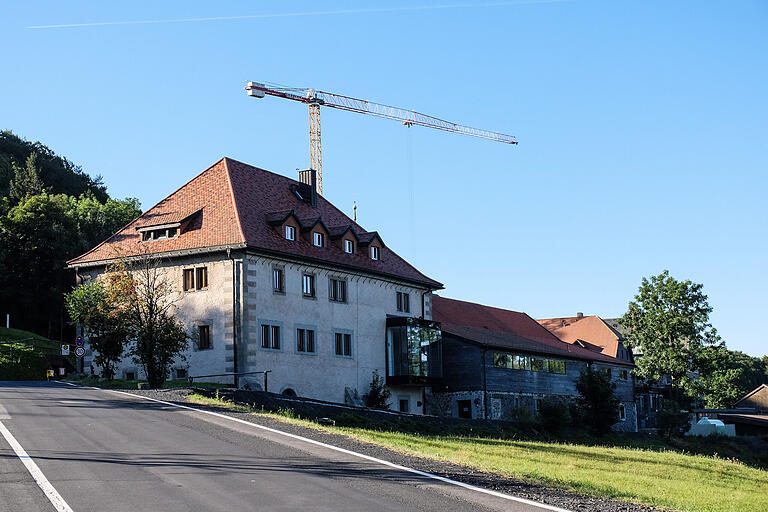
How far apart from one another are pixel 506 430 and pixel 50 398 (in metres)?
20.3

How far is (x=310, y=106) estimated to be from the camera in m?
111

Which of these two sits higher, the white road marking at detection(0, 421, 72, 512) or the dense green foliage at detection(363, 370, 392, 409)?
the white road marking at detection(0, 421, 72, 512)

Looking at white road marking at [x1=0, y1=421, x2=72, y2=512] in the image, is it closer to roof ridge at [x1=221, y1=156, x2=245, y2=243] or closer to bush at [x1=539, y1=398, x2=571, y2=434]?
roof ridge at [x1=221, y1=156, x2=245, y2=243]

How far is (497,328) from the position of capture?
6869 cm

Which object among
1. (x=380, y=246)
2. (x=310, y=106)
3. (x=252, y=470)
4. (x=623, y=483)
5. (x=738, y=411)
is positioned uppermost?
(x=310, y=106)

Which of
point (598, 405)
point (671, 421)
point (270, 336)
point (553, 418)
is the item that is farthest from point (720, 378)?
point (270, 336)

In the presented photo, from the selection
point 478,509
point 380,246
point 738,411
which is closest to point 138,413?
point 478,509

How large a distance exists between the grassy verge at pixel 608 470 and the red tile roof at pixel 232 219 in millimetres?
15796

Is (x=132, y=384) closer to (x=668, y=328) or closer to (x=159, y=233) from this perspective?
(x=159, y=233)

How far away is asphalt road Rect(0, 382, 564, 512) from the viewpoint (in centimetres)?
1223

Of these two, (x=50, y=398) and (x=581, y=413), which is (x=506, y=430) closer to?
(x=581, y=413)

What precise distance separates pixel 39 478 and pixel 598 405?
136 feet

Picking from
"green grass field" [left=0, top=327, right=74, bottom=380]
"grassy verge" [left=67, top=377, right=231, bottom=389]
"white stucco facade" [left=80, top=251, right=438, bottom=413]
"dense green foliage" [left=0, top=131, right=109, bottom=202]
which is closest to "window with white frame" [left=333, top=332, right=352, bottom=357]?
"white stucco facade" [left=80, top=251, right=438, bottom=413]

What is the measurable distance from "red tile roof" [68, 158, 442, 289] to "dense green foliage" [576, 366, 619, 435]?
41.7 feet
